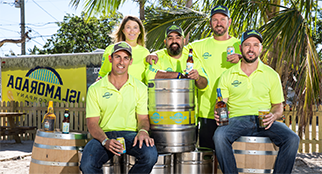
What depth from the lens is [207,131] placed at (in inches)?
158

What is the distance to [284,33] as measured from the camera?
571cm

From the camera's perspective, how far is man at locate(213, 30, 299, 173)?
3.35m

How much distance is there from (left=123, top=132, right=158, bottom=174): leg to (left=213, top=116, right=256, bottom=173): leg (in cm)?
69

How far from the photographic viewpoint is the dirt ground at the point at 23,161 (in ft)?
20.4

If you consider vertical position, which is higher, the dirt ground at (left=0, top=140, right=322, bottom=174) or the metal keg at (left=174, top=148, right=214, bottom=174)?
the metal keg at (left=174, top=148, right=214, bottom=174)

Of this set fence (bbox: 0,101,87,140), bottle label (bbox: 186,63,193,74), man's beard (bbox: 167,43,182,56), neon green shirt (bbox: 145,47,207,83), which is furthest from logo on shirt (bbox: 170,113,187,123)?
fence (bbox: 0,101,87,140)

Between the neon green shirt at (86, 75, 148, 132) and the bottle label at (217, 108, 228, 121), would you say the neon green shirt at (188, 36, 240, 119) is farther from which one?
the neon green shirt at (86, 75, 148, 132)

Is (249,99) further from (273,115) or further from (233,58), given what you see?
(233,58)

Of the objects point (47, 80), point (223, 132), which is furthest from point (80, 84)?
point (223, 132)

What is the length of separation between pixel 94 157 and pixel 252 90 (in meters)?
1.94

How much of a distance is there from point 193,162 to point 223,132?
548mm

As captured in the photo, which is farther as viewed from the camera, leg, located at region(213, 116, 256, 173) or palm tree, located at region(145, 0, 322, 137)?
palm tree, located at region(145, 0, 322, 137)

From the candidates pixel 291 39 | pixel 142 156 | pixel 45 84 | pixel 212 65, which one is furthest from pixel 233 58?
pixel 45 84

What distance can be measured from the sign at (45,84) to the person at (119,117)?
679cm
